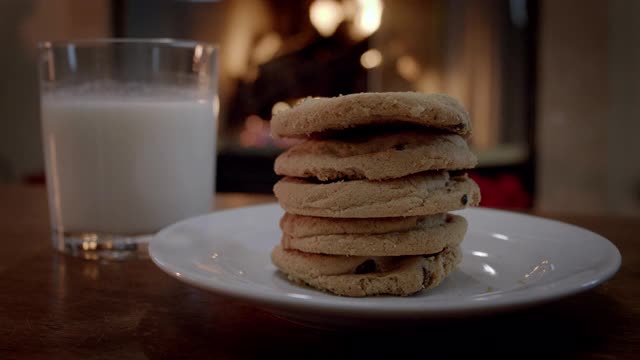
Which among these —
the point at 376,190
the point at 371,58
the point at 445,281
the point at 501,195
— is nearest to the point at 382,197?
the point at 376,190

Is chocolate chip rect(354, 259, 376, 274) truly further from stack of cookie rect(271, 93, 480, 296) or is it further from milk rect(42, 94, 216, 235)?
milk rect(42, 94, 216, 235)

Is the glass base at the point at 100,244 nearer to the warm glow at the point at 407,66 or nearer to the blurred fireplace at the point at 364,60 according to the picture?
the blurred fireplace at the point at 364,60

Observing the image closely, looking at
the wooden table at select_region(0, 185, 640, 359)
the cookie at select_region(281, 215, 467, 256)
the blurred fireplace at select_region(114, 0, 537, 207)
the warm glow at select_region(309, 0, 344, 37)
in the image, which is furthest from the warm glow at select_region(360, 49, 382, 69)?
the cookie at select_region(281, 215, 467, 256)

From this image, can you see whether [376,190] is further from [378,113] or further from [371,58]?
[371,58]

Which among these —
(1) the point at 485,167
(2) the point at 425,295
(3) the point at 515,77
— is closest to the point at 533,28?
(3) the point at 515,77

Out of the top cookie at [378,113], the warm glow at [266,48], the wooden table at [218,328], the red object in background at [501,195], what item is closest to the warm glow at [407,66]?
the warm glow at [266,48]
